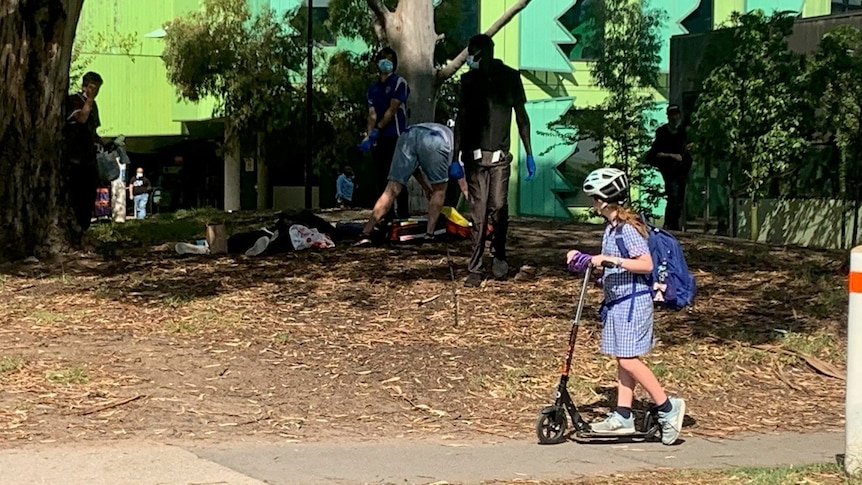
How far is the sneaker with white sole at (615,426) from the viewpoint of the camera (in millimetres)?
6957

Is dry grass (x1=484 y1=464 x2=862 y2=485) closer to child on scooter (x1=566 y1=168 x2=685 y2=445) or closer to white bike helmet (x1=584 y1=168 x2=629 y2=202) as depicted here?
child on scooter (x1=566 y1=168 x2=685 y2=445)

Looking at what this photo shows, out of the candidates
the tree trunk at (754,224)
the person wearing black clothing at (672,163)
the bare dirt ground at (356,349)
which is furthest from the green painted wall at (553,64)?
the bare dirt ground at (356,349)

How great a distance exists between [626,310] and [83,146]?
7.10 metres

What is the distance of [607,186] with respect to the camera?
6848 mm

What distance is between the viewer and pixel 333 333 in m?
8.84

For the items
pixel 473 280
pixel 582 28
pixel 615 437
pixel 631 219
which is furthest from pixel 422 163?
pixel 582 28

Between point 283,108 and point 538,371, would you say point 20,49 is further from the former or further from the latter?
point 283,108

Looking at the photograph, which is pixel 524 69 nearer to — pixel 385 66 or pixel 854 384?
pixel 385 66

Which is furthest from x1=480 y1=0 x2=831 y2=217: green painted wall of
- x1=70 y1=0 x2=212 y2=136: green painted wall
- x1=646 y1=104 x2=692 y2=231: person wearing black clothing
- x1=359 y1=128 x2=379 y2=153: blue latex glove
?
x1=359 y1=128 x2=379 y2=153: blue latex glove

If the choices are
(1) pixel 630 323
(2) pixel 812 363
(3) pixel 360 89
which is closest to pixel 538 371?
(1) pixel 630 323

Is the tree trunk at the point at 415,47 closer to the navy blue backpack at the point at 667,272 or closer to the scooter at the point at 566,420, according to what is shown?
the navy blue backpack at the point at 667,272

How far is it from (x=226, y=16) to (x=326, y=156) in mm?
4488

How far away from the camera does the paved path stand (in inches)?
233

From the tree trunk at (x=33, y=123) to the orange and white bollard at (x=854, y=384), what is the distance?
25.1ft
